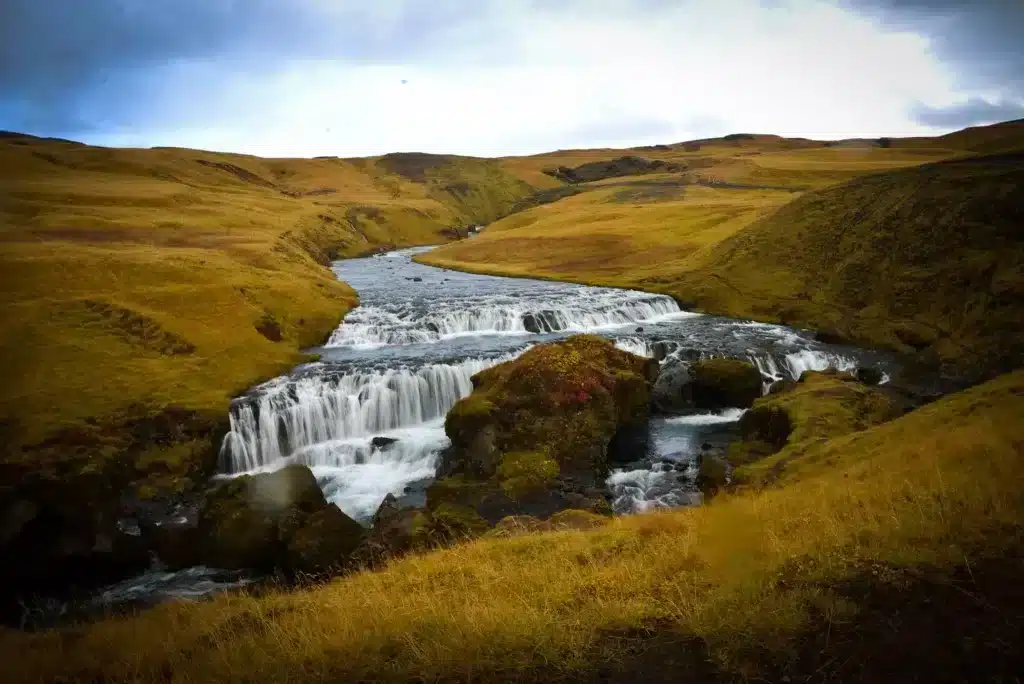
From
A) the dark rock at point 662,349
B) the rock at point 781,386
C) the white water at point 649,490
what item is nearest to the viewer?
the white water at point 649,490

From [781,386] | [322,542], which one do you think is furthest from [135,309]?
[781,386]

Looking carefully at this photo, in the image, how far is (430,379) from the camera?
30.4 m

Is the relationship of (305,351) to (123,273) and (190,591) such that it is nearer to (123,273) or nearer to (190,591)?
(123,273)

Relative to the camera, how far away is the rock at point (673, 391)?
29547 mm

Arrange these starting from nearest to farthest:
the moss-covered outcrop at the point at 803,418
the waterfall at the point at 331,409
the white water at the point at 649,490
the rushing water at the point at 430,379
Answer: the moss-covered outcrop at the point at 803,418 < the white water at the point at 649,490 < the rushing water at the point at 430,379 < the waterfall at the point at 331,409

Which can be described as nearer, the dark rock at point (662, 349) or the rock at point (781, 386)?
the rock at point (781, 386)

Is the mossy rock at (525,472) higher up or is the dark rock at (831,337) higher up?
the dark rock at (831,337)

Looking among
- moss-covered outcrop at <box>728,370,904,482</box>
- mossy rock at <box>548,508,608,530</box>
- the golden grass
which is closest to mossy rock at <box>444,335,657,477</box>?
moss-covered outcrop at <box>728,370,904,482</box>

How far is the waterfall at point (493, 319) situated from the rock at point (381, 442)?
13253 millimetres

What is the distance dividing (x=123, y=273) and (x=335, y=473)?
24.2 metres

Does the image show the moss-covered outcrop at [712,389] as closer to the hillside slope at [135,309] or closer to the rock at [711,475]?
the rock at [711,475]

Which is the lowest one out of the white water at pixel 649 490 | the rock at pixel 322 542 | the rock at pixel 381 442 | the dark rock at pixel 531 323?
the white water at pixel 649 490

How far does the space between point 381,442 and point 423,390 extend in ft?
14.9

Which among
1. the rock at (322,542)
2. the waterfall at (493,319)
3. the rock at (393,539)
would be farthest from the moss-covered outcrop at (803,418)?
the waterfall at (493,319)
